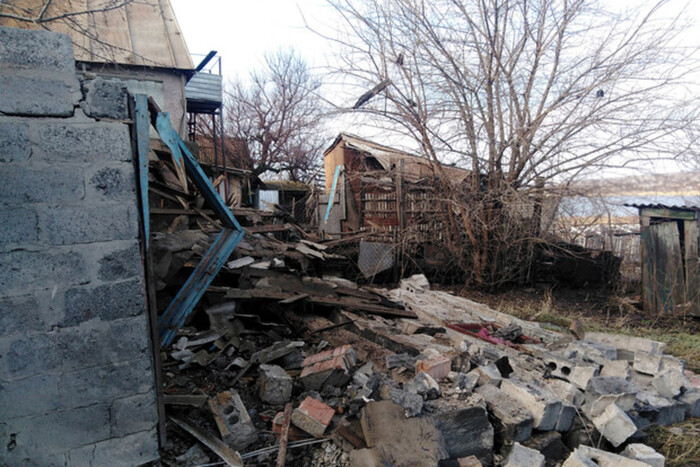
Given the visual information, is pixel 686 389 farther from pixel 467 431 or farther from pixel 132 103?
pixel 132 103

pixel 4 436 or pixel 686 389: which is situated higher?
pixel 4 436

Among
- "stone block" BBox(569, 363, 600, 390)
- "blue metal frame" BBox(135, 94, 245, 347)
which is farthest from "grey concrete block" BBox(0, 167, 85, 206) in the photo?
"stone block" BBox(569, 363, 600, 390)

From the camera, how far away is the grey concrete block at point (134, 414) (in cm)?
229

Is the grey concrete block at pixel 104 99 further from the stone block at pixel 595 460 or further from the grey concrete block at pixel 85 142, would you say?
the stone block at pixel 595 460

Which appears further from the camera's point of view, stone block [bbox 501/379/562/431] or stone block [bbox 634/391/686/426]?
stone block [bbox 634/391/686/426]

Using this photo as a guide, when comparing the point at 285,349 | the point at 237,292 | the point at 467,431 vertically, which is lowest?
the point at 467,431

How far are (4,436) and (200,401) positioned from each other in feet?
3.41

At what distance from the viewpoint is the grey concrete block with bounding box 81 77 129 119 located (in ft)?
7.18

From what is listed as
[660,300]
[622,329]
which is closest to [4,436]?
[622,329]

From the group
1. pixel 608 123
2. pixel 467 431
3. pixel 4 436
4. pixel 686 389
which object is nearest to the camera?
pixel 4 436

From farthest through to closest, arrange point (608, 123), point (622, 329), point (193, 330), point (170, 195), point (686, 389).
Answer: point (608, 123) → point (622, 329) → point (170, 195) → point (193, 330) → point (686, 389)

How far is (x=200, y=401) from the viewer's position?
109 inches

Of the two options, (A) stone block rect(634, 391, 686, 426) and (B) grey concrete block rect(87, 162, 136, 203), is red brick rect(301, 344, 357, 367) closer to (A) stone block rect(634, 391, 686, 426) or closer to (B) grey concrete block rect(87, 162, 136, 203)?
(B) grey concrete block rect(87, 162, 136, 203)

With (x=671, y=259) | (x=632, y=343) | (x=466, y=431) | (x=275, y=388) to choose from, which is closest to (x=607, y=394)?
(x=466, y=431)
